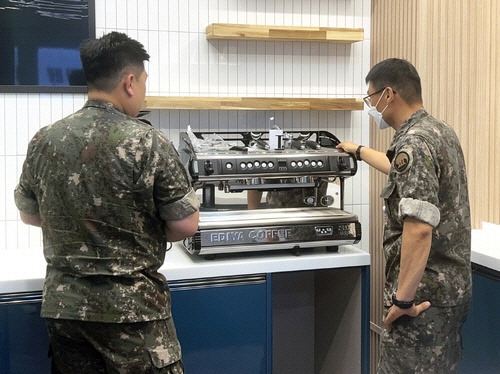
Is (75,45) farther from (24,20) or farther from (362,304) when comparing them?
(362,304)

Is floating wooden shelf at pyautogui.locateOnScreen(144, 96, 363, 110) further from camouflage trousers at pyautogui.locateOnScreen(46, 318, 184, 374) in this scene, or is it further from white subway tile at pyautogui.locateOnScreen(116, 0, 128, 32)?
camouflage trousers at pyautogui.locateOnScreen(46, 318, 184, 374)

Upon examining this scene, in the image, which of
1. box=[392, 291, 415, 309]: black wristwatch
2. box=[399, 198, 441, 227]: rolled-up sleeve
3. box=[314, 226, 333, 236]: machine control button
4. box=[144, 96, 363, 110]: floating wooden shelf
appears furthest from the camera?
box=[144, 96, 363, 110]: floating wooden shelf

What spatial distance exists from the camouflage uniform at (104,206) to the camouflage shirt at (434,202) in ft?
2.40

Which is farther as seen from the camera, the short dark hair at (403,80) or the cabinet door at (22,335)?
the cabinet door at (22,335)

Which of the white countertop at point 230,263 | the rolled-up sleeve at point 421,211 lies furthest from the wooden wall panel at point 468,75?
the rolled-up sleeve at point 421,211

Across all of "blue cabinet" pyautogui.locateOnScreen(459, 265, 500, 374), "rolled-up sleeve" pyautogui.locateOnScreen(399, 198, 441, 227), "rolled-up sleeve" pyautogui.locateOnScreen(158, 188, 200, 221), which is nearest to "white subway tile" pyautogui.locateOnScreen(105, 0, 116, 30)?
"rolled-up sleeve" pyautogui.locateOnScreen(158, 188, 200, 221)

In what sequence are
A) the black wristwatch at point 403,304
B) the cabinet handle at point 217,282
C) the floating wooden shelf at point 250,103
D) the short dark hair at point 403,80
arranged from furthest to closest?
the floating wooden shelf at point 250,103 < the cabinet handle at point 217,282 < the short dark hair at point 403,80 < the black wristwatch at point 403,304

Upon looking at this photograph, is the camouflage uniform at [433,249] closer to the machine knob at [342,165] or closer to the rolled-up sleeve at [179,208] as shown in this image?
the machine knob at [342,165]

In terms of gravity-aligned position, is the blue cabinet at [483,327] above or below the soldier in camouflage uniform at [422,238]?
below

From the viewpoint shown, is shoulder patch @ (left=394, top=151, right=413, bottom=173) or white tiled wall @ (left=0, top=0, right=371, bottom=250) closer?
shoulder patch @ (left=394, top=151, right=413, bottom=173)

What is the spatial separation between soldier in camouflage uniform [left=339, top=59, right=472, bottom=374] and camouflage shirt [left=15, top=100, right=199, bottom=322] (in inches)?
29.0

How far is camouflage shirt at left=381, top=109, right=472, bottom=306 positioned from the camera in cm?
218

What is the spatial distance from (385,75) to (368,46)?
49.9 inches

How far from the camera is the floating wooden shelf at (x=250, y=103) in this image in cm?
317
